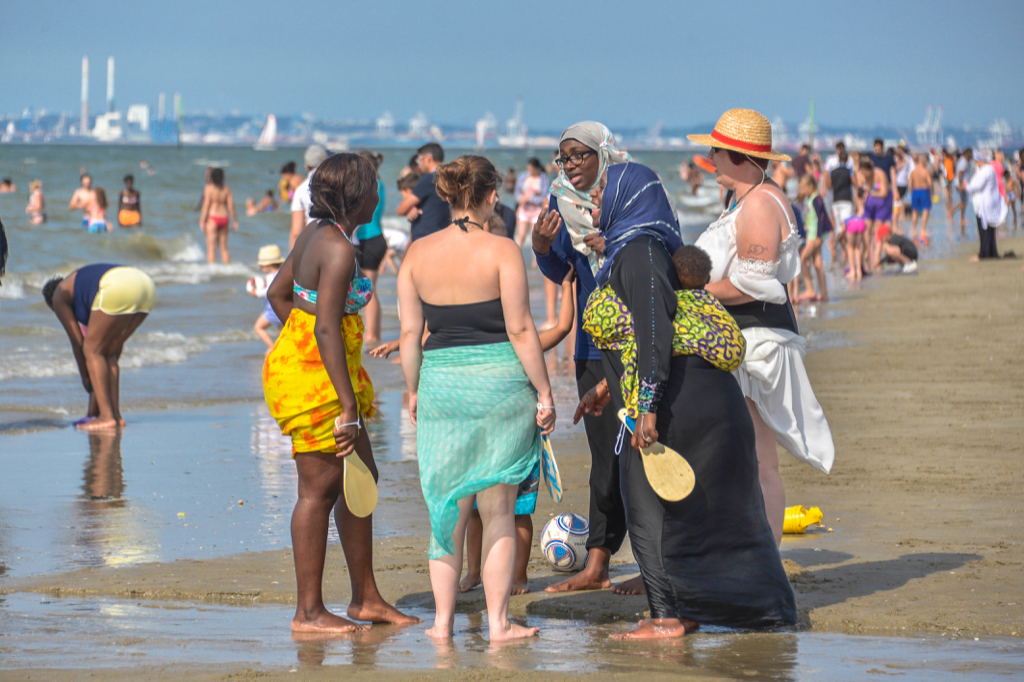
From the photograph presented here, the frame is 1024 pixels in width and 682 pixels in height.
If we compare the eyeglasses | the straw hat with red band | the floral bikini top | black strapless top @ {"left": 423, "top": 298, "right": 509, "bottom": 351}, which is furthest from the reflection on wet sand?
the straw hat with red band

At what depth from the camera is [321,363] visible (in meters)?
4.23

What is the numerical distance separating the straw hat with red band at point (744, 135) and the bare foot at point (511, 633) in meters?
2.03

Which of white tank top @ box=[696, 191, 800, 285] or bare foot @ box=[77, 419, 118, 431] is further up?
white tank top @ box=[696, 191, 800, 285]

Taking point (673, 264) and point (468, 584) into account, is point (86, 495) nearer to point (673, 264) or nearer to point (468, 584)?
point (468, 584)

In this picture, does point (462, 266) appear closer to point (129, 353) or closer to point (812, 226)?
point (129, 353)

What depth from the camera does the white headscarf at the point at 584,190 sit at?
4.45 meters

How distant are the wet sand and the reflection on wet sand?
0.89 feet

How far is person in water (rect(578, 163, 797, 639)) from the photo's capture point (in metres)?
4.05

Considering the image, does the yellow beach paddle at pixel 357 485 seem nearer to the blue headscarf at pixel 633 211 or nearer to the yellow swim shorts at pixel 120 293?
the blue headscarf at pixel 633 211

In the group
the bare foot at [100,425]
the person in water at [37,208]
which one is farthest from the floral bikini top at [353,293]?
the person in water at [37,208]

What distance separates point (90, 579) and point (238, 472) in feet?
7.43

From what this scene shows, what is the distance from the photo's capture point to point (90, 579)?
495cm

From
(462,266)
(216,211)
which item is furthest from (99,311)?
(216,211)

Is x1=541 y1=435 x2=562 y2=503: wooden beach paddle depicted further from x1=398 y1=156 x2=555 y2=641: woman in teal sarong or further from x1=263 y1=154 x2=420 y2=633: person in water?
x1=263 y1=154 x2=420 y2=633: person in water
